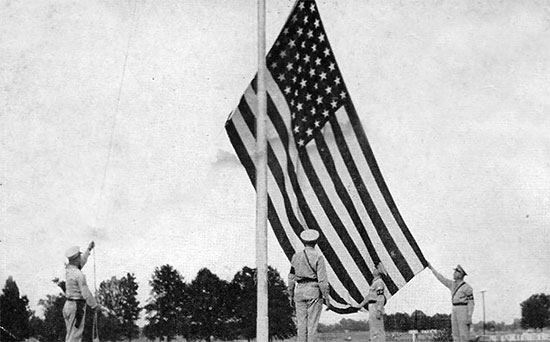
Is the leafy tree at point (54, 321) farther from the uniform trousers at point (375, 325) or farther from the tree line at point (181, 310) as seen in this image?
the uniform trousers at point (375, 325)

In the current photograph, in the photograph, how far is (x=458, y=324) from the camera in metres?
14.4

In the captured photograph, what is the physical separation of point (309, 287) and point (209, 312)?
176 feet

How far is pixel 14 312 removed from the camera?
51688 mm

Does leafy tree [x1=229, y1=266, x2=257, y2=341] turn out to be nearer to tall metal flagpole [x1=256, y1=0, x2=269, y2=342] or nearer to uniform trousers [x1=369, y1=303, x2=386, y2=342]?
uniform trousers [x1=369, y1=303, x2=386, y2=342]

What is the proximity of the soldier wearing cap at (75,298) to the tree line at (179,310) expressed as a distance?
42.9m

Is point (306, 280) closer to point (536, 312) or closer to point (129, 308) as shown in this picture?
point (129, 308)

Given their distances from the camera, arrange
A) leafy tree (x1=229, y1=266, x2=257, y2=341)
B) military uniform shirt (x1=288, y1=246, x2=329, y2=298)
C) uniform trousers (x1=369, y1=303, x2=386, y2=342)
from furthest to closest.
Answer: leafy tree (x1=229, y1=266, x2=257, y2=341), uniform trousers (x1=369, y1=303, x2=386, y2=342), military uniform shirt (x1=288, y1=246, x2=329, y2=298)

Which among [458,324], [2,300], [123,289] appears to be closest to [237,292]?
[123,289]

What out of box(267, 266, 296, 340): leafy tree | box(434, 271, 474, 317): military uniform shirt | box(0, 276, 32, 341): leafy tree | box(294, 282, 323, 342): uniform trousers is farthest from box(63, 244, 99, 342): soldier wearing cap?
box(267, 266, 296, 340): leafy tree

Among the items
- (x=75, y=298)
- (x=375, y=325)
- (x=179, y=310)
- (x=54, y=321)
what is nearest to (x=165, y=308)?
→ (x=179, y=310)

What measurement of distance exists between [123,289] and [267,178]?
164 ft

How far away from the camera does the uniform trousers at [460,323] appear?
1432 cm

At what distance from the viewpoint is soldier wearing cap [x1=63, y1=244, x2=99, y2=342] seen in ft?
34.8

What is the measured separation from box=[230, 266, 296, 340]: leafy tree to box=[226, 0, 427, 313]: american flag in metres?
40.3
